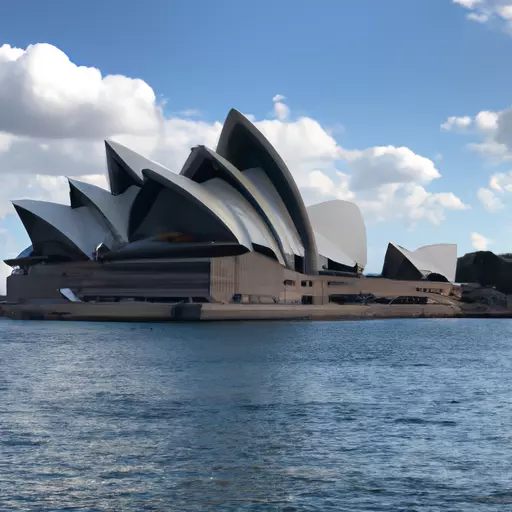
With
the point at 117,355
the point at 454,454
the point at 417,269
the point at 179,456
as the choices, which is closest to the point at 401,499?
the point at 454,454

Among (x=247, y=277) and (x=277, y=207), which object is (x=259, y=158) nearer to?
(x=277, y=207)

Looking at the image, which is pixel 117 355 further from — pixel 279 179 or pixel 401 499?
pixel 279 179

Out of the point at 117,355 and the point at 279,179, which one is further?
the point at 279,179

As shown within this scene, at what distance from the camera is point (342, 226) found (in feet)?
293

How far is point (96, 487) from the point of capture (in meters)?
12.9

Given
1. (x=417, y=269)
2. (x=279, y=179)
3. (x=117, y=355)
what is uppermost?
(x=279, y=179)

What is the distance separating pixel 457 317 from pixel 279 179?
36140 mm

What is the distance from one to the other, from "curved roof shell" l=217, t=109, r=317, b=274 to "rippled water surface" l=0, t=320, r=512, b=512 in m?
39.0

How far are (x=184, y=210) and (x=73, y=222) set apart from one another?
10.2 m

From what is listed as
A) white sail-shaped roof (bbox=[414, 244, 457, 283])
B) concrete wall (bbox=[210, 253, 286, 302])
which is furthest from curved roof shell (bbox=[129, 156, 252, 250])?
white sail-shaped roof (bbox=[414, 244, 457, 283])

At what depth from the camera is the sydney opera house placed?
229 feet

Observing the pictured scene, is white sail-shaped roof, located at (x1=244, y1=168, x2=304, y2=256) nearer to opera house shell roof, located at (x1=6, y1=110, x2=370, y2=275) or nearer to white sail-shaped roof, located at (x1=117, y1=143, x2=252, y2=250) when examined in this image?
opera house shell roof, located at (x1=6, y1=110, x2=370, y2=275)

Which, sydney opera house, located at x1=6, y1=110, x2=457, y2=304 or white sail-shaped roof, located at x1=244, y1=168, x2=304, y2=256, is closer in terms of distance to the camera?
sydney opera house, located at x1=6, y1=110, x2=457, y2=304

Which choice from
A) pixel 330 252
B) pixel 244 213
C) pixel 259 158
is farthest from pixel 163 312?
pixel 330 252
